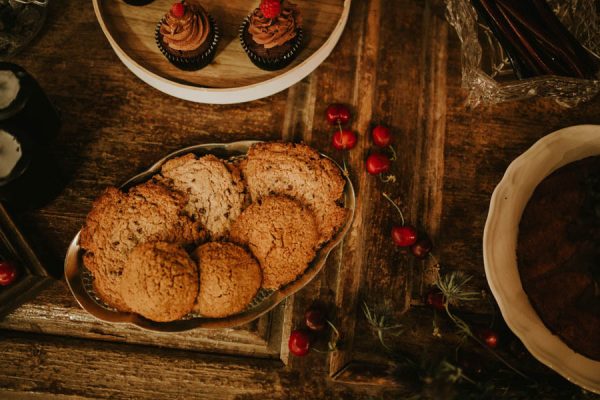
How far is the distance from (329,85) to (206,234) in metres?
0.73

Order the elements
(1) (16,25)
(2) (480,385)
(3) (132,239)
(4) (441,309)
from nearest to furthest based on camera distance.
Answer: (2) (480,385) < (3) (132,239) < (4) (441,309) < (1) (16,25)

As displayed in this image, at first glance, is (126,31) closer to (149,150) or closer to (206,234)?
(149,150)

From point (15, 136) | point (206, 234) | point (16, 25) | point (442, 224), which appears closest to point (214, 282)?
point (206, 234)

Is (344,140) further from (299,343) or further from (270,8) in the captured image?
(299,343)

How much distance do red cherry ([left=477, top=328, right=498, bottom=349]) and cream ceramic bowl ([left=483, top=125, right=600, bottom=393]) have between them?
0.17 metres

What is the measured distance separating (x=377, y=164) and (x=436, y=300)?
51 centimetres

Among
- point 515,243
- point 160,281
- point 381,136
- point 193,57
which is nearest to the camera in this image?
point 160,281

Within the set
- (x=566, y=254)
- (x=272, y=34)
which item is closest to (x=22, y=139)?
(x=272, y=34)

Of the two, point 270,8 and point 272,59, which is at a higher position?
point 270,8

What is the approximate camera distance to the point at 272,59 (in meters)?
1.35

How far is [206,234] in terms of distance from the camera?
1268 mm

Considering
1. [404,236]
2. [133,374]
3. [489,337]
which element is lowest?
[133,374]

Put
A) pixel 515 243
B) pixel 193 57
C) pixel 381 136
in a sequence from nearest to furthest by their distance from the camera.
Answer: pixel 515 243, pixel 193 57, pixel 381 136

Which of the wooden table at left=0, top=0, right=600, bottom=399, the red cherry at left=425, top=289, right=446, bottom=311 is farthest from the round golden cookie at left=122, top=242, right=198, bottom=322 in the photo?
the red cherry at left=425, top=289, right=446, bottom=311
